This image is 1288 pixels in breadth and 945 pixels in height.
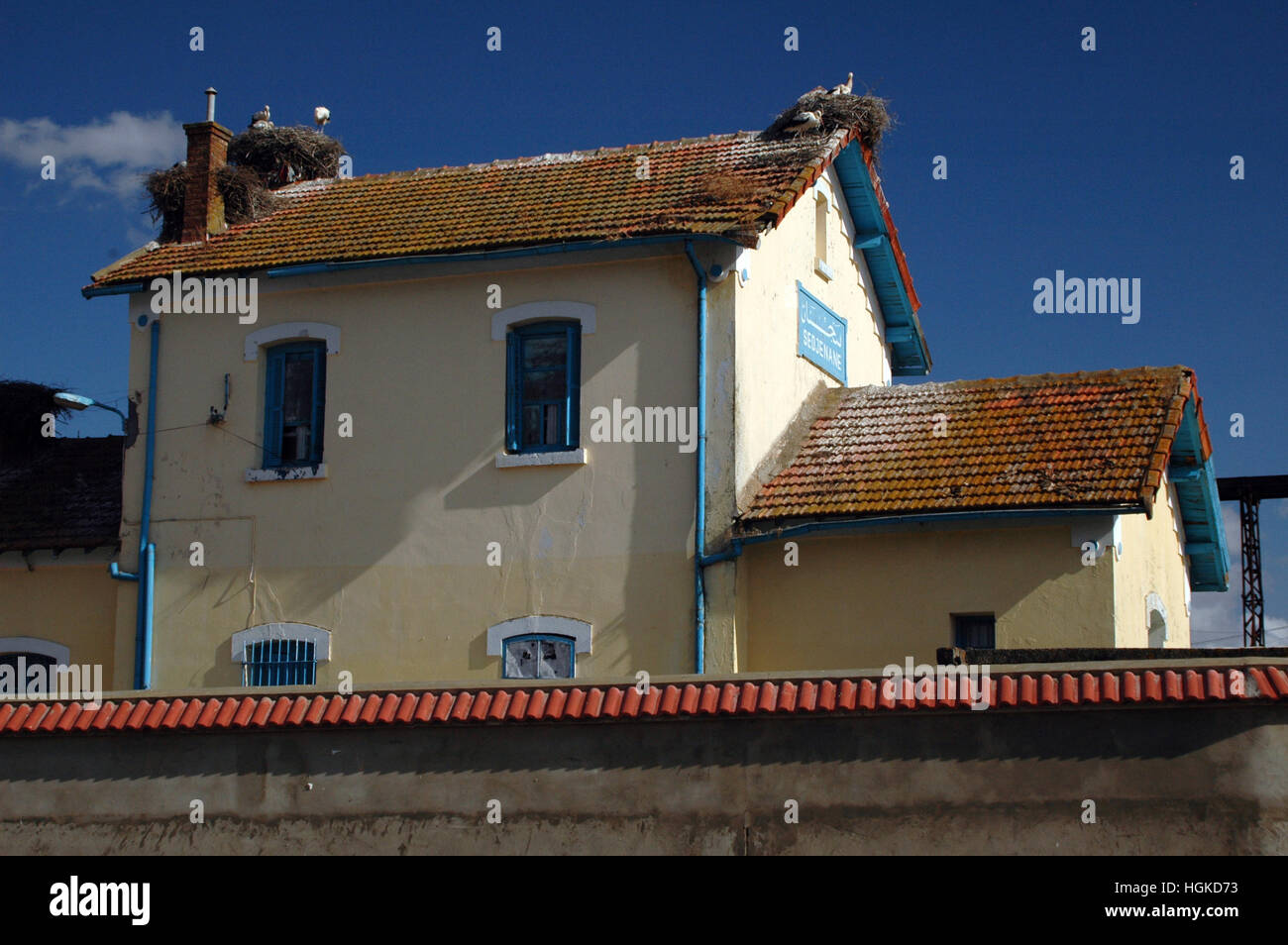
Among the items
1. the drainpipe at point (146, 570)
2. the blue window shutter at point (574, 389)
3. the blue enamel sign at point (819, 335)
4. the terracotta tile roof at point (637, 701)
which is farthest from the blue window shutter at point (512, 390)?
the terracotta tile roof at point (637, 701)

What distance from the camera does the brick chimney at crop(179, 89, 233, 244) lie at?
20.1 meters

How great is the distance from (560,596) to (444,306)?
366 centimetres

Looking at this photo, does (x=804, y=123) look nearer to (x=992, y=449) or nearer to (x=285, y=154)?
(x=992, y=449)

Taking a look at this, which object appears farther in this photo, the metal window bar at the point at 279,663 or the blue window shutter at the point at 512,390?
the metal window bar at the point at 279,663

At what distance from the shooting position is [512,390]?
1742 cm

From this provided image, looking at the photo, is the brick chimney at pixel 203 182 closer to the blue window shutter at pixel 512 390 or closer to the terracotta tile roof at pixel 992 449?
the blue window shutter at pixel 512 390

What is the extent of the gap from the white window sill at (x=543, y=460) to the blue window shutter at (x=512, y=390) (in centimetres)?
16

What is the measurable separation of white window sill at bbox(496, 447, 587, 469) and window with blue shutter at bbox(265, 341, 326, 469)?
2414mm

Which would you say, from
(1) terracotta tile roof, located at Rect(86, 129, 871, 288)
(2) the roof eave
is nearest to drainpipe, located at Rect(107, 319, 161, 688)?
(1) terracotta tile roof, located at Rect(86, 129, 871, 288)

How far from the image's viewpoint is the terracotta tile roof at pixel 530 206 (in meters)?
17.4

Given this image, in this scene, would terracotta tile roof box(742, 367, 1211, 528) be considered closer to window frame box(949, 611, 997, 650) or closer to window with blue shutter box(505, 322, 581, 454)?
window frame box(949, 611, 997, 650)

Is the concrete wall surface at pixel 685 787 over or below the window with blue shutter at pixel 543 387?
below
